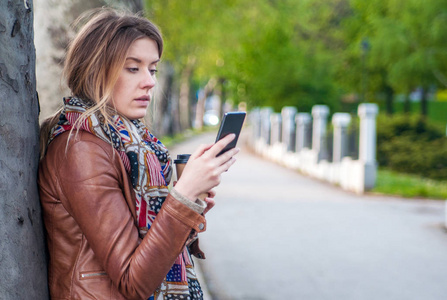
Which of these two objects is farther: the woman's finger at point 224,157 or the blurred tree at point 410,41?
the blurred tree at point 410,41

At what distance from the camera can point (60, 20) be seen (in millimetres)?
4719

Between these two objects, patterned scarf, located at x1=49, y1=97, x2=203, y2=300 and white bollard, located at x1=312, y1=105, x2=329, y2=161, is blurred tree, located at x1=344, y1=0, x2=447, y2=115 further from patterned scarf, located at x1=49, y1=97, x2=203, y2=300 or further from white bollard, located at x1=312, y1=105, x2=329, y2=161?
patterned scarf, located at x1=49, y1=97, x2=203, y2=300

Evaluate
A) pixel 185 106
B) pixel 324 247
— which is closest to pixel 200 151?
pixel 324 247

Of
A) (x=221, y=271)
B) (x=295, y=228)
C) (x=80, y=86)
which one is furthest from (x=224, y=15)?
(x=80, y=86)

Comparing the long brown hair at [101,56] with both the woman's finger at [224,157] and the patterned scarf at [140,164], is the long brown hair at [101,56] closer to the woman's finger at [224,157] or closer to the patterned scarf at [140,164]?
the patterned scarf at [140,164]

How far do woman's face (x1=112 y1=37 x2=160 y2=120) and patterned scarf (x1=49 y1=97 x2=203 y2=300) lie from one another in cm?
5

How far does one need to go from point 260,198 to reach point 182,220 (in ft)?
34.0

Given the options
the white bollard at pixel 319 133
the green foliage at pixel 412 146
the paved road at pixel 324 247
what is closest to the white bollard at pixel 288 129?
the green foliage at pixel 412 146

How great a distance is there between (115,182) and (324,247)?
6.07 metres

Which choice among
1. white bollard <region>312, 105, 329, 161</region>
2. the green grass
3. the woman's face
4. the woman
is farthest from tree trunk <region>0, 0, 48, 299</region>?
white bollard <region>312, 105, 329, 161</region>

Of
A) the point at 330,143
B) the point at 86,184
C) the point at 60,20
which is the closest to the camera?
the point at 86,184

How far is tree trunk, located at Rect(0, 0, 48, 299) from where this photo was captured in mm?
1815

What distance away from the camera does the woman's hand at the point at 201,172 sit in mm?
1778

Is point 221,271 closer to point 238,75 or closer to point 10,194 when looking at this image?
point 10,194
